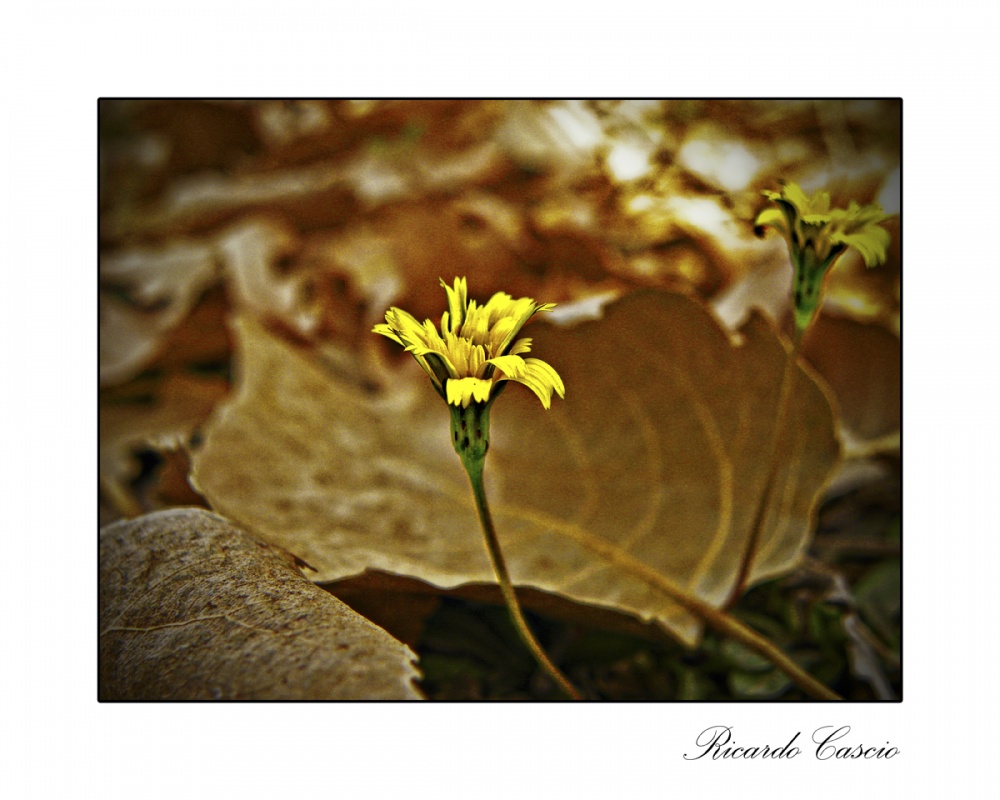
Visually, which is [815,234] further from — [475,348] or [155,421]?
[155,421]

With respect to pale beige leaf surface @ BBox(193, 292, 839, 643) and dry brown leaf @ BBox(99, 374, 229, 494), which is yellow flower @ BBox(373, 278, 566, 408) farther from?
dry brown leaf @ BBox(99, 374, 229, 494)

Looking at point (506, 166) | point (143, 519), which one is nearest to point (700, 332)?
point (506, 166)

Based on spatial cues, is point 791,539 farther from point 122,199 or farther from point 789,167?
point 122,199

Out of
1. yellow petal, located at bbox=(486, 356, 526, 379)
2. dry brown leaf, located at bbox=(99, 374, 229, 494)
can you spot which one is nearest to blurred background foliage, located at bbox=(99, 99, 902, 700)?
dry brown leaf, located at bbox=(99, 374, 229, 494)

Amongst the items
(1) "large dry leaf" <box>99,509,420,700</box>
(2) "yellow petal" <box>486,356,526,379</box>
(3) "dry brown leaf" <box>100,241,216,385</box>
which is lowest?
(1) "large dry leaf" <box>99,509,420,700</box>

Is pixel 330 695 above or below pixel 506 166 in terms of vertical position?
below
